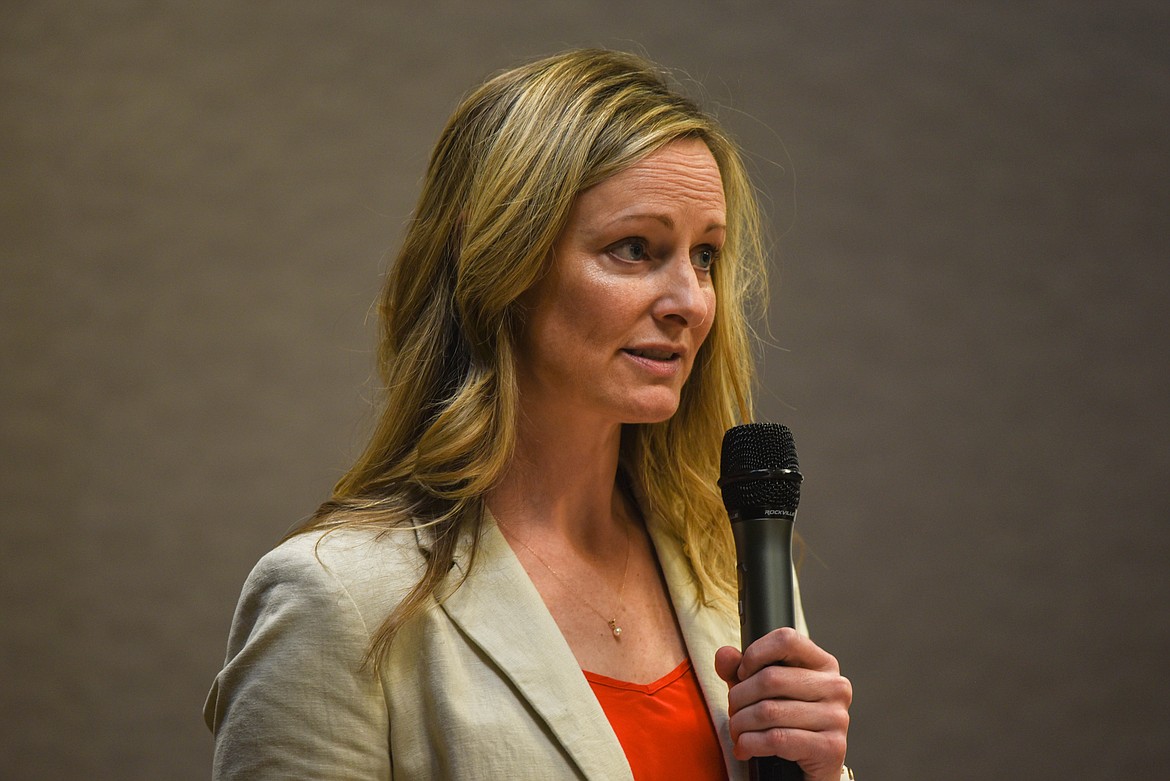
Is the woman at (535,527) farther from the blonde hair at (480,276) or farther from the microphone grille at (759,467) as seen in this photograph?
the microphone grille at (759,467)

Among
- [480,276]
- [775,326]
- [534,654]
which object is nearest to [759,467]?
[534,654]

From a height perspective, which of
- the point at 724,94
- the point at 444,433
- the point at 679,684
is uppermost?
the point at 724,94

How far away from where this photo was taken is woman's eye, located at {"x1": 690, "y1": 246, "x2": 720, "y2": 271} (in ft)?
5.33

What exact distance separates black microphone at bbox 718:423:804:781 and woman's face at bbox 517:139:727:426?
178 millimetres

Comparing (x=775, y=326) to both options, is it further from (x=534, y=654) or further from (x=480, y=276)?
(x=534, y=654)

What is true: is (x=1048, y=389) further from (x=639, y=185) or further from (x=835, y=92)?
(x=639, y=185)

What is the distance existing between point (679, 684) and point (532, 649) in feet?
0.86

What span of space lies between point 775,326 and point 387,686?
1896 millimetres

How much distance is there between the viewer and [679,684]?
1.57 m

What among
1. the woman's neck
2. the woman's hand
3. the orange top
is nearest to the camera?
the woman's hand

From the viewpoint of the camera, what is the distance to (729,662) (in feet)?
4.40

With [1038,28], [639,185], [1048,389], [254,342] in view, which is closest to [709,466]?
[639,185]

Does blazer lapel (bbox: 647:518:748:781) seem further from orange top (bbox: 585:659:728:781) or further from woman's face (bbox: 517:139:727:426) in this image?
woman's face (bbox: 517:139:727:426)

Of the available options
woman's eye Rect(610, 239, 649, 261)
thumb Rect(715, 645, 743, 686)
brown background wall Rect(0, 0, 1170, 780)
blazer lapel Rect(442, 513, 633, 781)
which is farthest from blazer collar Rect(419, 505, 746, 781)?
brown background wall Rect(0, 0, 1170, 780)
